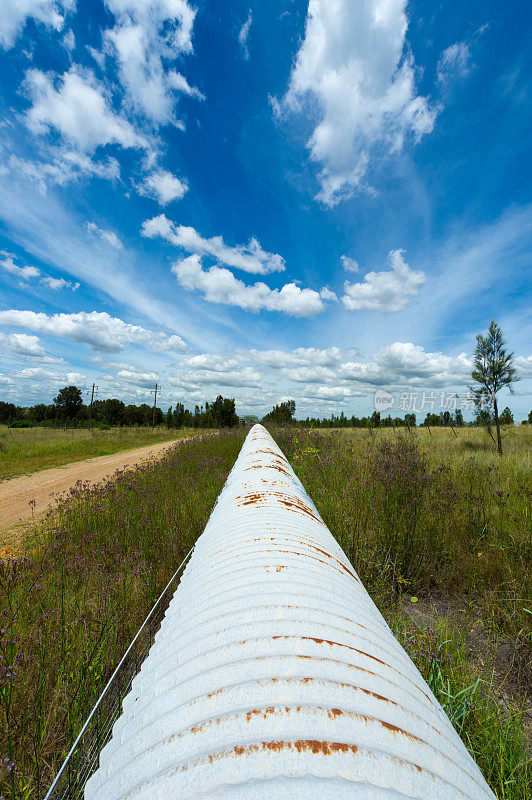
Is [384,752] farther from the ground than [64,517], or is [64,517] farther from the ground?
[384,752]

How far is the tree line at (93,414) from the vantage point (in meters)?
45.3

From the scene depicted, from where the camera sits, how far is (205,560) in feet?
5.41

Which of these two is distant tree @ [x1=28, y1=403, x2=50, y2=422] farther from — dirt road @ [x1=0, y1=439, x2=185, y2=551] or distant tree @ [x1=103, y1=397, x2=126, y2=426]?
dirt road @ [x1=0, y1=439, x2=185, y2=551]

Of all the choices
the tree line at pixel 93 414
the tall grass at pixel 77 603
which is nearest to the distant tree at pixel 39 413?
the tree line at pixel 93 414

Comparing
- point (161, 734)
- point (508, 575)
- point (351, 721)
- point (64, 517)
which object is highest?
point (351, 721)

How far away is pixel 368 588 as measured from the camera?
9.67ft

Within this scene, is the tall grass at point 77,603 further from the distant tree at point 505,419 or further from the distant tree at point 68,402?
the distant tree at point 68,402

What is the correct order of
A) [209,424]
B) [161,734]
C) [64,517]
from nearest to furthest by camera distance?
[161,734] → [64,517] → [209,424]

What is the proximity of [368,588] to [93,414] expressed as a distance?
5819cm

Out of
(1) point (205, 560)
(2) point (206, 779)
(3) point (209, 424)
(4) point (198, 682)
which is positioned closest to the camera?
(2) point (206, 779)

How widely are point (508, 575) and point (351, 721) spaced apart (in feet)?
10.9

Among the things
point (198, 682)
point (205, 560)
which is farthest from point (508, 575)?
point (198, 682)

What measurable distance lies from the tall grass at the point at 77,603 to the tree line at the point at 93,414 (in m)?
35.3

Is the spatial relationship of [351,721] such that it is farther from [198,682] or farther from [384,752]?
[198,682]
